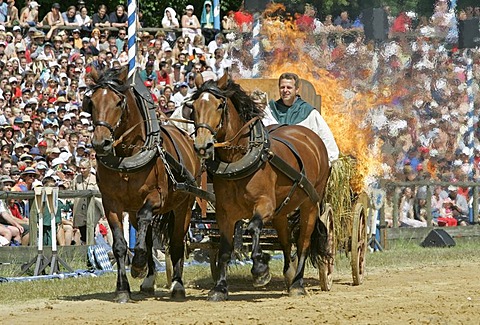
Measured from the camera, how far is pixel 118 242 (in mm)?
10297

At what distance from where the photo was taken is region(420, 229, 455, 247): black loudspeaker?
62.1 ft

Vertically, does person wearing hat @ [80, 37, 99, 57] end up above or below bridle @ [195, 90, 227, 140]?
above

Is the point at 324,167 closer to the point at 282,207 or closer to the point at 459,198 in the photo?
the point at 282,207

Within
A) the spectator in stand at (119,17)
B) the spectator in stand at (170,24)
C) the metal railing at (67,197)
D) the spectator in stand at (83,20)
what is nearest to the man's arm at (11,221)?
the metal railing at (67,197)

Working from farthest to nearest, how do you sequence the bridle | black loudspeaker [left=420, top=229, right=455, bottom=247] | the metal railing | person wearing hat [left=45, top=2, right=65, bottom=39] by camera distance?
person wearing hat [left=45, top=2, right=65, bottom=39] → black loudspeaker [left=420, top=229, right=455, bottom=247] → the metal railing → the bridle

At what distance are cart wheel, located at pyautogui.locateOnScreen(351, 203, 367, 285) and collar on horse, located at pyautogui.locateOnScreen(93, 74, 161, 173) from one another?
2.69 meters

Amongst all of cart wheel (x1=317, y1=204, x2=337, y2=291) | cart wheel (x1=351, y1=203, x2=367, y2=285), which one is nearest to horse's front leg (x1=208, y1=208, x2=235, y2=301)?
cart wheel (x1=317, y1=204, x2=337, y2=291)

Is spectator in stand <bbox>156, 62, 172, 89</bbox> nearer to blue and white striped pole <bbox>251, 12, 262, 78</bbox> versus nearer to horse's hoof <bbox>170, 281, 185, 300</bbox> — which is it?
blue and white striped pole <bbox>251, 12, 262, 78</bbox>

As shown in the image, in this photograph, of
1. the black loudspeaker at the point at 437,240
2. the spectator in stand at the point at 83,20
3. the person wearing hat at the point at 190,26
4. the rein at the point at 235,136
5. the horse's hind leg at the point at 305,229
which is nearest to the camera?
the rein at the point at 235,136

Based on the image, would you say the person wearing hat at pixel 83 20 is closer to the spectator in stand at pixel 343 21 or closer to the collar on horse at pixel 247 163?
the spectator in stand at pixel 343 21

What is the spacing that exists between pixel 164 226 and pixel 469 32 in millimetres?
11101

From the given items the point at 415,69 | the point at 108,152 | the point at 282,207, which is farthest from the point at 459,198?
the point at 108,152

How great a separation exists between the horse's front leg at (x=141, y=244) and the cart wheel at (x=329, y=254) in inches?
76.1

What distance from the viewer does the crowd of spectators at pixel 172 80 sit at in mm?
16547
